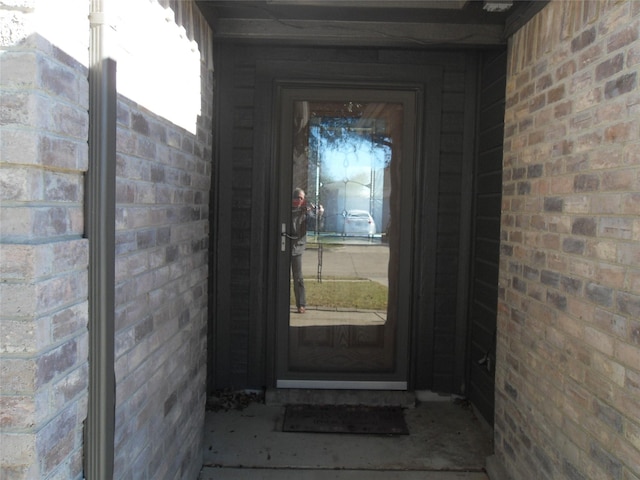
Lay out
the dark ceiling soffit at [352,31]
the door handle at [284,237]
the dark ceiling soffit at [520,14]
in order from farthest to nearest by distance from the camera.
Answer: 1. the door handle at [284,237]
2. the dark ceiling soffit at [352,31]
3. the dark ceiling soffit at [520,14]

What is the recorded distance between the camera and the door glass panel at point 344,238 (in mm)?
3924

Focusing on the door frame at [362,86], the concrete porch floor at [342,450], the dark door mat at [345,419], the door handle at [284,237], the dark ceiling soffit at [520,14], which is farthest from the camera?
the door handle at [284,237]

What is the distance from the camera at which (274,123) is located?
3.87 m

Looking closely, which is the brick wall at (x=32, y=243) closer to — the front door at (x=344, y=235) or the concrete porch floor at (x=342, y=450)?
the concrete porch floor at (x=342, y=450)

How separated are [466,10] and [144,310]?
2452 mm

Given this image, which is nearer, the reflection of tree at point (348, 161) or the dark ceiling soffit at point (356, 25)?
the dark ceiling soffit at point (356, 25)

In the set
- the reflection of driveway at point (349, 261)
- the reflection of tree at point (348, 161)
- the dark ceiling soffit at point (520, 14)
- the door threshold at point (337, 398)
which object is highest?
the dark ceiling soffit at point (520, 14)

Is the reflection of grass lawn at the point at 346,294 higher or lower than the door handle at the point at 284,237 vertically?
lower

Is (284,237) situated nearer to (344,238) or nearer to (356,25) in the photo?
(344,238)

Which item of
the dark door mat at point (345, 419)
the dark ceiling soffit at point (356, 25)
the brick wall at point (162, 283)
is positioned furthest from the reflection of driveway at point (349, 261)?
the dark ceiling soffit at point (356, 25)

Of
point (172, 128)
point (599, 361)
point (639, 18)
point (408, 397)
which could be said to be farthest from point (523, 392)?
point (172, 128)

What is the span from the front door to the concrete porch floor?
47 cm

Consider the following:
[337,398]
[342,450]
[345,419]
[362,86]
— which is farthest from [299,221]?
[342,450]

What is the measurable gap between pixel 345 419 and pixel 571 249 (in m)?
2.09
